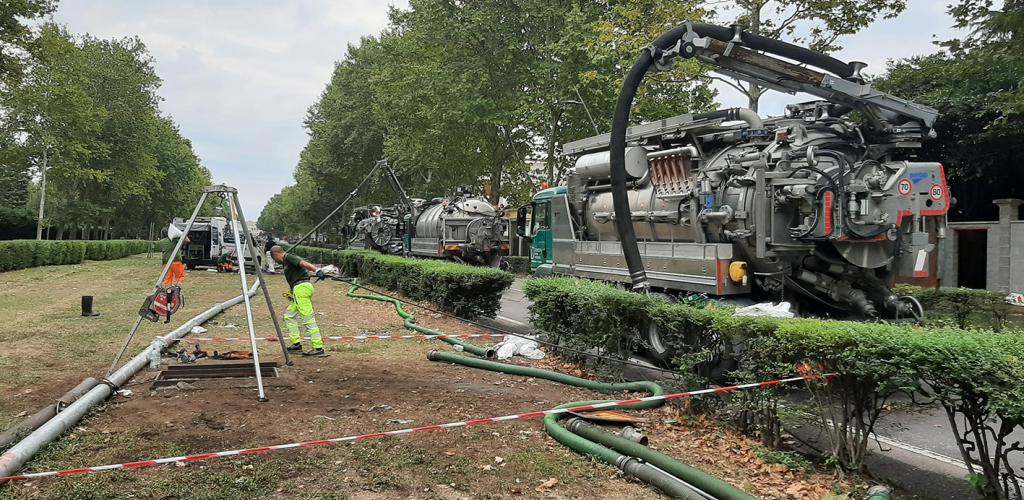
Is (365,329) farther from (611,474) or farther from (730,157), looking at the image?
(611,474)

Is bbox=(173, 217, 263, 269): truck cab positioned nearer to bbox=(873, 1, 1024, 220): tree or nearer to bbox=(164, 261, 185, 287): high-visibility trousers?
bbox=(164, 261, 185, 287): high-visibility trousers

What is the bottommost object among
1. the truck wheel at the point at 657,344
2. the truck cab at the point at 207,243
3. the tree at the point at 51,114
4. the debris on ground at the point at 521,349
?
the debris on ground at the point at 521,349

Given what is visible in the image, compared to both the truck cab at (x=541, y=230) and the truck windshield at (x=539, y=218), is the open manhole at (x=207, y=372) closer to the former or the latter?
the truck cab at (x=541, y=230)

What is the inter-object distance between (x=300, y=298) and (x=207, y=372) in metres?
1.95

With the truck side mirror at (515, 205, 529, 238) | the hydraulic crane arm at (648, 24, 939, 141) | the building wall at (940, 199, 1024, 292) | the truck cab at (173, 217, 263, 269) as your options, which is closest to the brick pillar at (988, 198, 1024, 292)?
the building wall at (940, 199, 1024, 292)

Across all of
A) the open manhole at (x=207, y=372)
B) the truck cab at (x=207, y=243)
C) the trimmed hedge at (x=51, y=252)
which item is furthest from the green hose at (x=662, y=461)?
the trimmed hedge at (x=51, y=252)

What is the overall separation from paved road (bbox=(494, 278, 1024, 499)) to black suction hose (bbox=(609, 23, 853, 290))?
379cm

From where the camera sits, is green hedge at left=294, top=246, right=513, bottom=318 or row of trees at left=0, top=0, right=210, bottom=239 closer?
green hedge at left=294, top=246, right=513, bottom=318

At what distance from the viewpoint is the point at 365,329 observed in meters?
11.7

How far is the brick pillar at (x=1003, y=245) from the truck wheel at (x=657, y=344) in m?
13.6

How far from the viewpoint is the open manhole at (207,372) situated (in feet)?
23.1

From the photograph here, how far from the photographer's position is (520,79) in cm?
2639

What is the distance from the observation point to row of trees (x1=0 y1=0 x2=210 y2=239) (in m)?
27.3

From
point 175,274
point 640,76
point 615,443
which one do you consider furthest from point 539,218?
point 615,443
